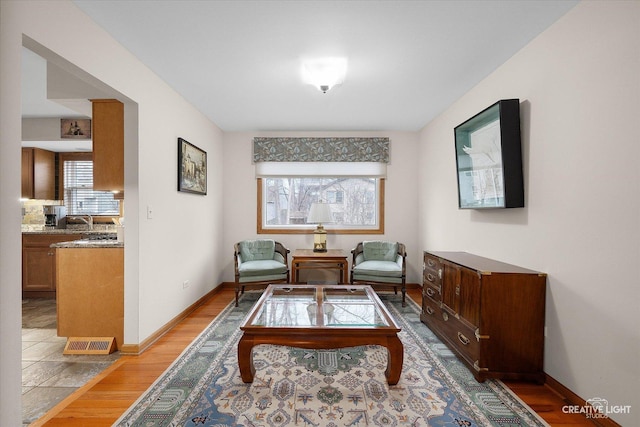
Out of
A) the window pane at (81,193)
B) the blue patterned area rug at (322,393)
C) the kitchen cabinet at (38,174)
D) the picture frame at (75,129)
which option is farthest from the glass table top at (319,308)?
the kitchen cabinet at (38,174)

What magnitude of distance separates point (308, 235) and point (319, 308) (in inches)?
94.2

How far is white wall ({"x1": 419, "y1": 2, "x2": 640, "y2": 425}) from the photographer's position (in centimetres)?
157

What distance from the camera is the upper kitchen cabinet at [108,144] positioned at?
2.67 metres

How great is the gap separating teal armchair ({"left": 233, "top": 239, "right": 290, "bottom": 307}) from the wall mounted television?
2479 mm

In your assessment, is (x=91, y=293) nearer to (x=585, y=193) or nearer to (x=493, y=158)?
(x=493, y=158)

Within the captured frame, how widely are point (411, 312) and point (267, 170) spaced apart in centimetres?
301

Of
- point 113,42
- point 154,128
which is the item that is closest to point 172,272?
point 154,128

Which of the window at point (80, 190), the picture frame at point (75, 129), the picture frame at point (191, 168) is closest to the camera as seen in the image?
the picture frame at point (191, 168)

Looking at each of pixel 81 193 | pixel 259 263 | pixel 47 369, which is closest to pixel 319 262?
pixel 259 263

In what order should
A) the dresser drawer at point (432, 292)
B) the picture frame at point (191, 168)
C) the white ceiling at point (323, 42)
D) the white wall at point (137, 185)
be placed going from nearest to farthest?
the white wall at point (137, 185), the white ceiling at point (323, 42), the dresser drawer at point (432, 292), the picture frame at point (191, 168)

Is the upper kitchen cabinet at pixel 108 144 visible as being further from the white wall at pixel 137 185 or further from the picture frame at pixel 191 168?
the picture frame at pixel 191 168

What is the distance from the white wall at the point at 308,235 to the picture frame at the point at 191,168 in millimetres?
833

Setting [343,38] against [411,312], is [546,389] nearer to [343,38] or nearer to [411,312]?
[411,312]

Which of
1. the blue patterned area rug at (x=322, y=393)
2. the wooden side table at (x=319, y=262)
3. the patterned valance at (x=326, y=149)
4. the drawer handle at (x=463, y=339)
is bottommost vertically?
the blue patterned area rug at (x=322, y=393)
